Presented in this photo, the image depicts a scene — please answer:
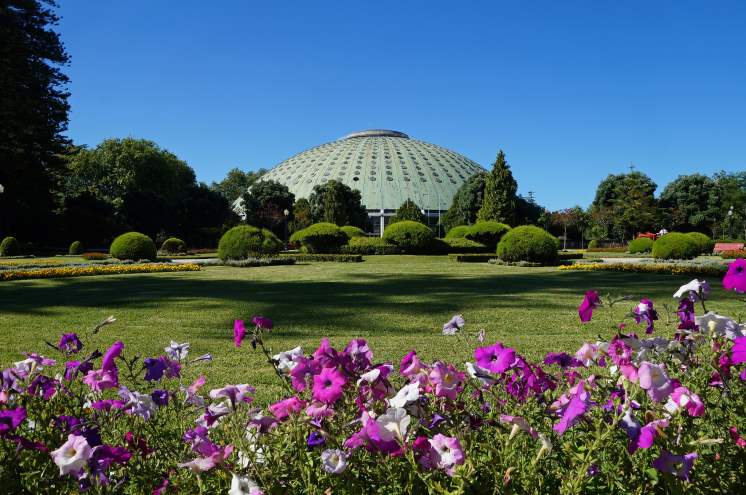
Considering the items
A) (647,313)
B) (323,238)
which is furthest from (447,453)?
(323,238)

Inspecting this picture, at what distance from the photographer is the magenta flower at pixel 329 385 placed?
4.94ft

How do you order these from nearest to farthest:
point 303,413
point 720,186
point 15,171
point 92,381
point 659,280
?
1. point 303,413
2. point 92,381
3. point 659,280
4. point 15,171
5. point 720,186

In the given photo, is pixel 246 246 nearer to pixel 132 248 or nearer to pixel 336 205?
pixel 132 248

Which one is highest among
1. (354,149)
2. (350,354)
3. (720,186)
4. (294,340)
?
(354,149)

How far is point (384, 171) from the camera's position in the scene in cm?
8838

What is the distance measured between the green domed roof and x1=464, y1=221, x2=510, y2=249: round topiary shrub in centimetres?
5012

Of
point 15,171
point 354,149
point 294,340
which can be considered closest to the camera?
point 294,340

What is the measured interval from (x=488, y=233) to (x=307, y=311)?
25968mm

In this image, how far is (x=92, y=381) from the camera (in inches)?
81.4

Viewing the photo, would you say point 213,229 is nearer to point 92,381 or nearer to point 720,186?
point 92,381

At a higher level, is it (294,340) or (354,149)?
(354,149)

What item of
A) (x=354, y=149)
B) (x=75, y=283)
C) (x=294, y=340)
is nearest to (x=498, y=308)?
(x=294, y=340)

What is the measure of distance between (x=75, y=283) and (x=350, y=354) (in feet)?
45.0

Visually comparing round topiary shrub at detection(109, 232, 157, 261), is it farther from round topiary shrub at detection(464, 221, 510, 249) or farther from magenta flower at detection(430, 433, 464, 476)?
magenta flower at detection(430, 433, 464, 476)
